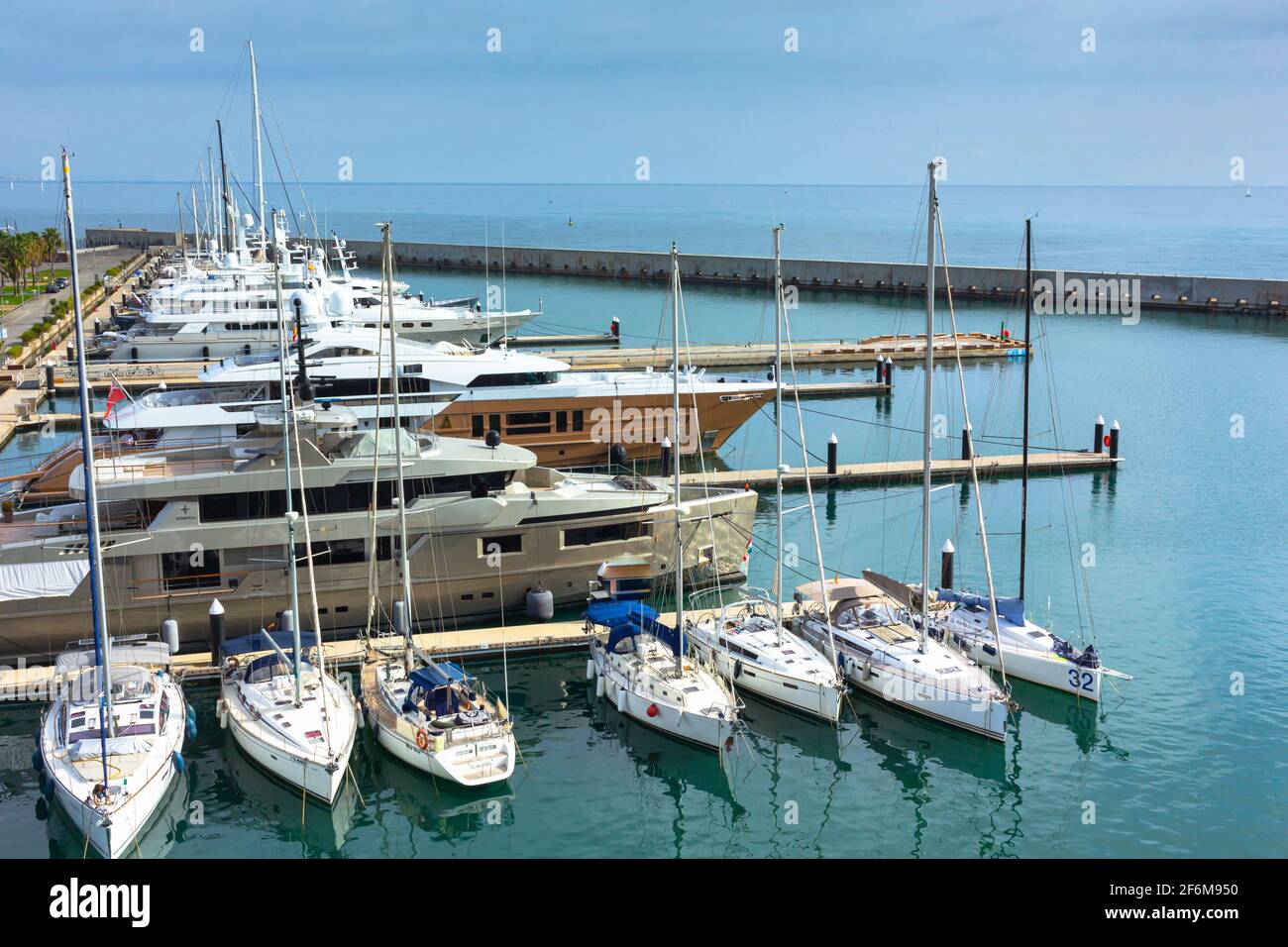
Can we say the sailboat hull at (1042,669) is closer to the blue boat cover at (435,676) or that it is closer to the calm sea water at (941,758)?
the calm sea water at (941,758)

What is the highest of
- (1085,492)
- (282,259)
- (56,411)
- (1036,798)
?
(282,259)

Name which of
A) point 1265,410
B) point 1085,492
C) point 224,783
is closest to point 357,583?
point 224,783

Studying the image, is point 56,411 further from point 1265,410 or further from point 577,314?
point 1265,410

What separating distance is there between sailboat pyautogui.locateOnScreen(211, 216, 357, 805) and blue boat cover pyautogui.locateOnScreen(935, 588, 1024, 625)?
1338 cm

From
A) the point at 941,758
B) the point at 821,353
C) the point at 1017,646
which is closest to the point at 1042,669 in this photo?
the point at 1017,646

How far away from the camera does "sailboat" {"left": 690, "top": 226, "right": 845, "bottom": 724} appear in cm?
2388

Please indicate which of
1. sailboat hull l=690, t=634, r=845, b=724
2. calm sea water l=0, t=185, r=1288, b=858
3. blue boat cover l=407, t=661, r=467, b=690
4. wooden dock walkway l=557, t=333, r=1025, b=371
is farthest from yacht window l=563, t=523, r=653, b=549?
wooden dock walkway l=557, t=333, r=1025, b=371

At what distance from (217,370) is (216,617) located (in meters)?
12.8

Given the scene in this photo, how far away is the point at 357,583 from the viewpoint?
1100 inches

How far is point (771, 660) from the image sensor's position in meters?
24.5

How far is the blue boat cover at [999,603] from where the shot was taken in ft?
86.0

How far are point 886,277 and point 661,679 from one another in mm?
85091

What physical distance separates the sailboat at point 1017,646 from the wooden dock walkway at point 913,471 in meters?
14.5

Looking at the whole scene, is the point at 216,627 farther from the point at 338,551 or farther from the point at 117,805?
the point at 117,805
